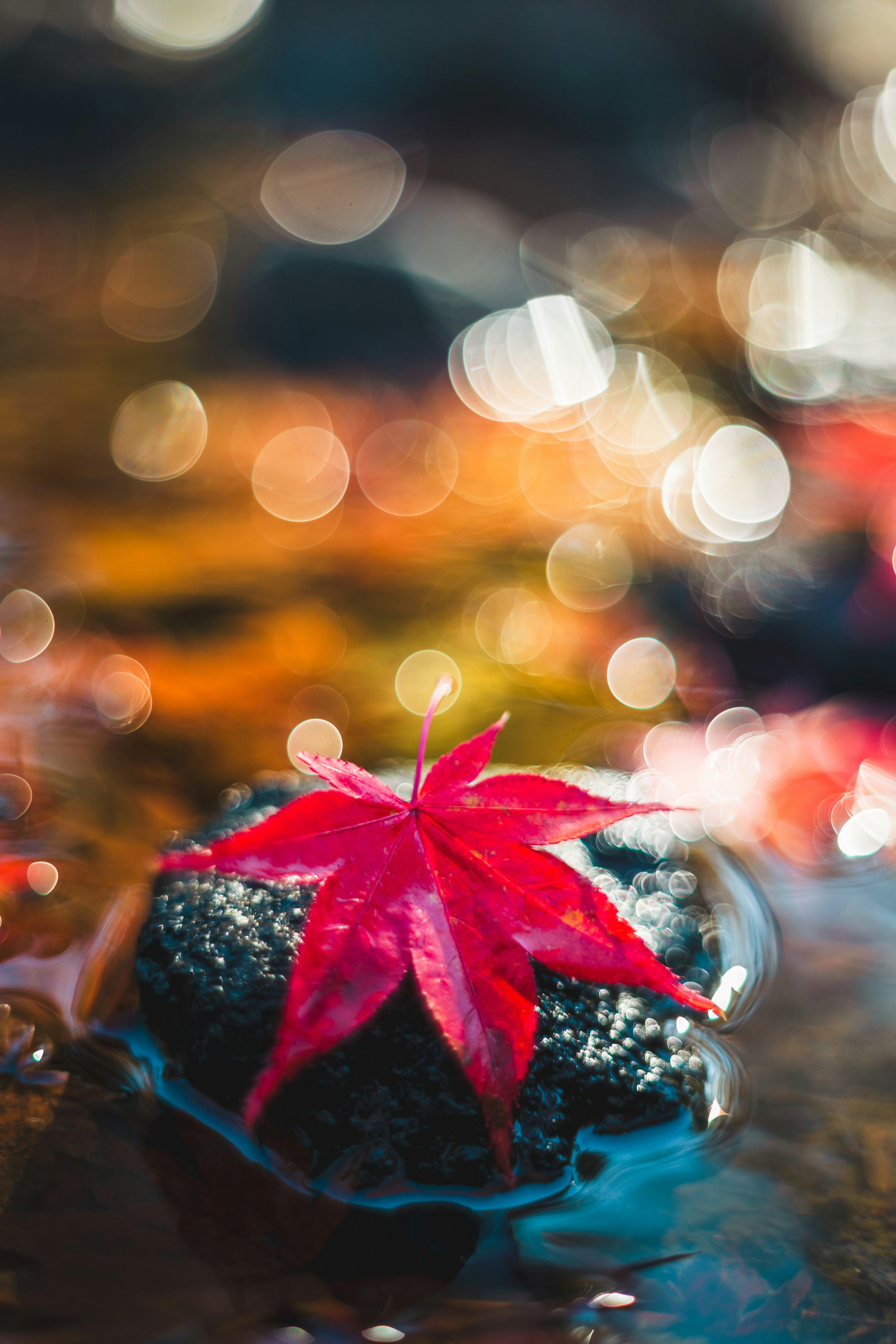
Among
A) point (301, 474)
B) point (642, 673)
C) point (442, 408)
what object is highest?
point (442, 408)

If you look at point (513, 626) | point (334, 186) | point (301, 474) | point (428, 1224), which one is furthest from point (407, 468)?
point (334, 186)

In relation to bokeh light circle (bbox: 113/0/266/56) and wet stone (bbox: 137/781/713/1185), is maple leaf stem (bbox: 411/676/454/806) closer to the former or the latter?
wet stone (bbox: 137/781/713/1185)

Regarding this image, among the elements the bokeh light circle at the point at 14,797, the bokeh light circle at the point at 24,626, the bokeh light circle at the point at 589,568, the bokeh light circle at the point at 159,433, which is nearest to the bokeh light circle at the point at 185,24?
the bokeh light circle at the point at 159,433

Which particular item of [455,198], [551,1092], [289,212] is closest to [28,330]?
[289,212]

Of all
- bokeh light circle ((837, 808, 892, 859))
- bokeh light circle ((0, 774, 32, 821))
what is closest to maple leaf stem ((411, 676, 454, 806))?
bokeh light circle ((0, 774, 32, 821))

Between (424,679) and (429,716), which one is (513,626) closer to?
(424,679)

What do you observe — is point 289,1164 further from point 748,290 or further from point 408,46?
point 408,46
